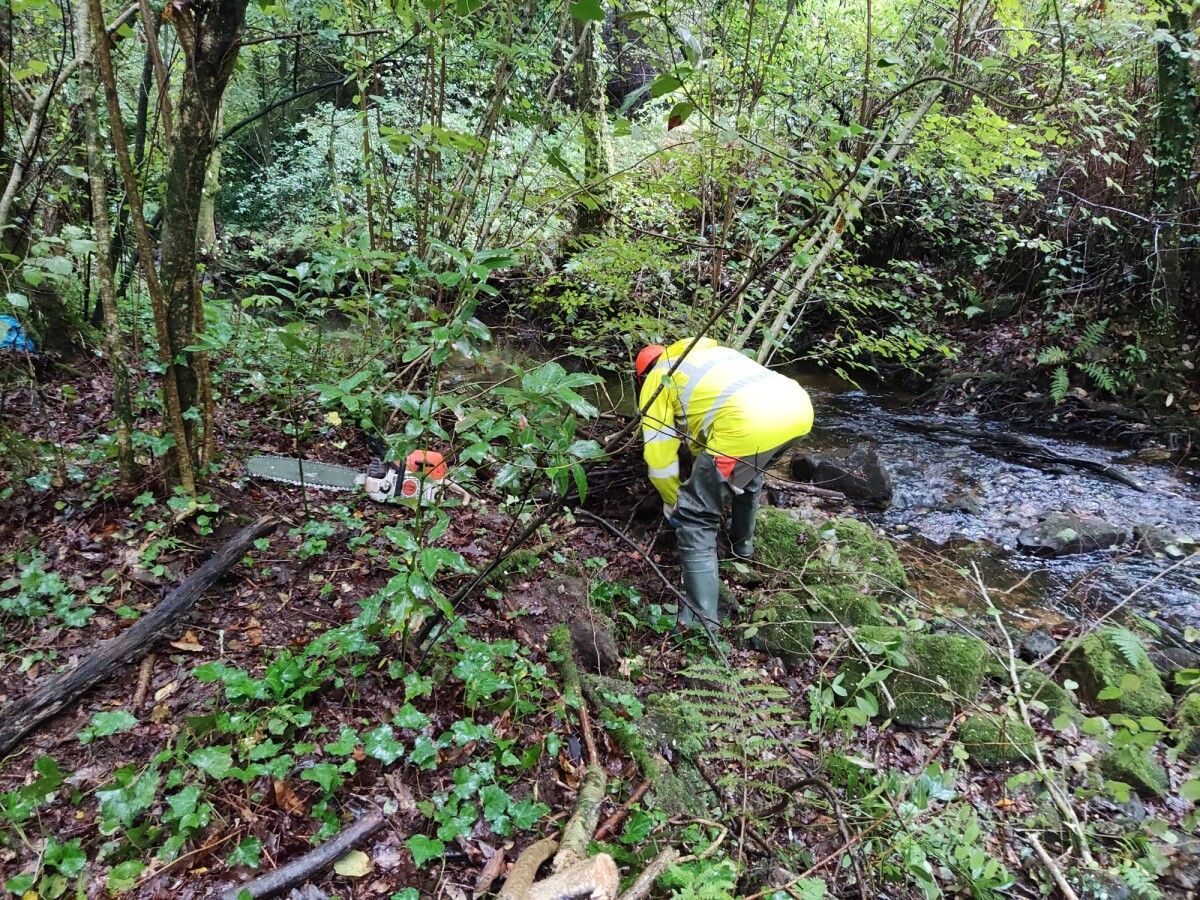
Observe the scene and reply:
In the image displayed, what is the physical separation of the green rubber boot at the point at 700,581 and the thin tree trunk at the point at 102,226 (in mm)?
3167

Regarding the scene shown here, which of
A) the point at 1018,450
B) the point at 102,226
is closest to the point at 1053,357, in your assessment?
the point at 1018,450

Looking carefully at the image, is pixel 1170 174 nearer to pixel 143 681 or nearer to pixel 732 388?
pixel 732 388

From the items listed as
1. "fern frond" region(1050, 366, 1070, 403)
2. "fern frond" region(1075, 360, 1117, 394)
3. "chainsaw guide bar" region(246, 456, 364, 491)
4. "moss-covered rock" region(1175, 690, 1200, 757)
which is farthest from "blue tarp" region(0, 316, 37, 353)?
"fern frond" region(1075, 360, 1117, 394)

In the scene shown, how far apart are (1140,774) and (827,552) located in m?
1.98

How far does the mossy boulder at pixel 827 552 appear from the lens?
14.4 feet

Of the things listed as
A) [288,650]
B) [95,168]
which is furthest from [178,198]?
[288,650]

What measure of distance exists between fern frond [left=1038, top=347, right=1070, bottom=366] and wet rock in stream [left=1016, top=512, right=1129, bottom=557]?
3395 millimetres

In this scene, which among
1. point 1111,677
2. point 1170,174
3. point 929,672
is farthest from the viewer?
point 1170,174

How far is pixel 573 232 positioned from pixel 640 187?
267 centimetres

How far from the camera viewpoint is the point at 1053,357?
8305 millimetres

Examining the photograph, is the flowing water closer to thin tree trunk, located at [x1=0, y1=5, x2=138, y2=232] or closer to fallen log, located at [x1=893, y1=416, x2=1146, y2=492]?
fallen log, located at [x1=893, y1=416, x2=1146, y2=492]

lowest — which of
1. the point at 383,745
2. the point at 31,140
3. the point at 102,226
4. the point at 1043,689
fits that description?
the point at 1043,689

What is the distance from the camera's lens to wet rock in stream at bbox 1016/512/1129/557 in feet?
17.9

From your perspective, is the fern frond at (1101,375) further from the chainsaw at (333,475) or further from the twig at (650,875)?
the twig at (650,875)
